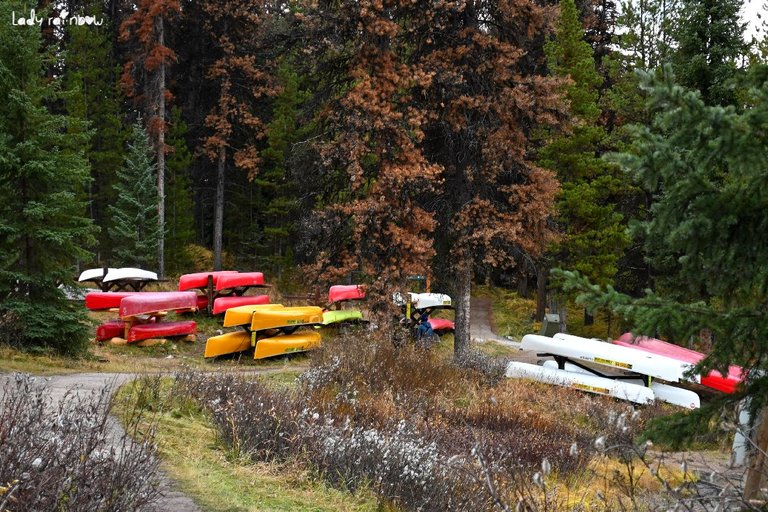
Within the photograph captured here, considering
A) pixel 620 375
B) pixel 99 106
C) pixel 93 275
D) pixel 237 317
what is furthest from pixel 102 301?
pixel 99 106

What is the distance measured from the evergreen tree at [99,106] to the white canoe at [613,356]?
22999mm

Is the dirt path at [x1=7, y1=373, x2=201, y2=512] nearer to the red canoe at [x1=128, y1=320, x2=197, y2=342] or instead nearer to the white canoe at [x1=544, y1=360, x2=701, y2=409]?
the red canoe at [x1=128, y1=320, x2=197, y2=342]

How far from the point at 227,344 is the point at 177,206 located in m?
15.8

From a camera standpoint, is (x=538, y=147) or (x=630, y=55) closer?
(x=538, y=147)

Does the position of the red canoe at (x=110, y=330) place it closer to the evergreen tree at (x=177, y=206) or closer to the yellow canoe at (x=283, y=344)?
the yellow canoe at (x=283, y=344)

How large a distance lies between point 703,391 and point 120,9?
31.6m

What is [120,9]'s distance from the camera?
35.6m

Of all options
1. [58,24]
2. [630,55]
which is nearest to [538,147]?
[630,55]

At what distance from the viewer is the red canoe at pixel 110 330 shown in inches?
745

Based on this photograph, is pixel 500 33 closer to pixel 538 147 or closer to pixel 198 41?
pixel 538 147

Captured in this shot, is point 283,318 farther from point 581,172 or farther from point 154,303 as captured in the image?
point 581,172

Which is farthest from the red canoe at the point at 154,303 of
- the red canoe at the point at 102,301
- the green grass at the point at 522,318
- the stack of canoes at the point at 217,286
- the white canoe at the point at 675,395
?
the green grass at the point at 522,318

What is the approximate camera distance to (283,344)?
18.0m

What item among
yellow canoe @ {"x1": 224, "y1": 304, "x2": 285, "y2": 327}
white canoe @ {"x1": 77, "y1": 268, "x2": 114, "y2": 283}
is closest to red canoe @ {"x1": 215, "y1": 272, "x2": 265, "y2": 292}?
white canoe @ {"x1": 77, "y1": 268, "x2": 114, "y2": 283}
